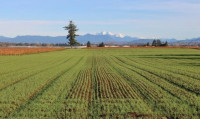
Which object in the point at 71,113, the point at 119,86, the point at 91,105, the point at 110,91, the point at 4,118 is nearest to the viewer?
the point at 4,118

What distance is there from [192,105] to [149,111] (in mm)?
2267

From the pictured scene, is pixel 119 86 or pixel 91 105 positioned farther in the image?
pixel 119 86

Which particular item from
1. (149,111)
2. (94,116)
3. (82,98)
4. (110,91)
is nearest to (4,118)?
(94,116)

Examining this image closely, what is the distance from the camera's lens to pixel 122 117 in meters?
9.59

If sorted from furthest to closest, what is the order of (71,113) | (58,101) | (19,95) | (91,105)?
(19,95), (58,101), (91,105), (71,113)

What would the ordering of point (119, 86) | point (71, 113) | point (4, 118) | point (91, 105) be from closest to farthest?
point (4, 118), point (71, 113), point (91, 105), point (119, 86)

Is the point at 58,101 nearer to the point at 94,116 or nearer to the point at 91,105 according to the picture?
A: the point at 91,105

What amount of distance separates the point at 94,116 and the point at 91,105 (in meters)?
1.64

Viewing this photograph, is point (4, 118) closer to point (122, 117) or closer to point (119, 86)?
point (122, 117)

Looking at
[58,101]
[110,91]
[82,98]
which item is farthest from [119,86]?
[58,101]

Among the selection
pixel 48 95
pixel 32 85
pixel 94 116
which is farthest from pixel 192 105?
pixel 32 85

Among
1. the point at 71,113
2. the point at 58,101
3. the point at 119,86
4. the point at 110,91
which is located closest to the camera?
the point at 71,113

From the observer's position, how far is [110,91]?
1461 cm

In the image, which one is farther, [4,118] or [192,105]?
[192,105]
